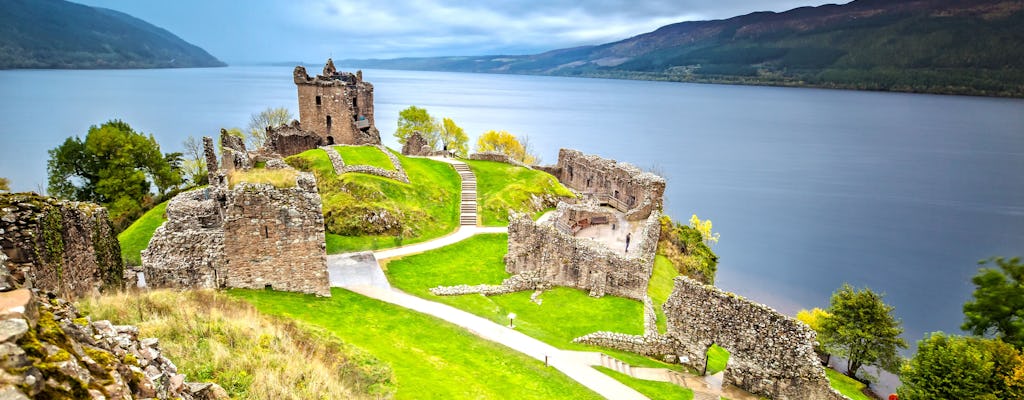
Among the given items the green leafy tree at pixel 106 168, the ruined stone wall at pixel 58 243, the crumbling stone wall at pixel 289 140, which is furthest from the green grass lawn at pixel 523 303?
the green leafy tree at pixel 106 168

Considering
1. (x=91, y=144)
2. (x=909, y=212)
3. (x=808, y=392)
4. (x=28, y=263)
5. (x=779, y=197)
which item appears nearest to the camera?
(x=28, y=263)

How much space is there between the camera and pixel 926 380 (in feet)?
65.6

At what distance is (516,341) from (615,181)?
86.7ft

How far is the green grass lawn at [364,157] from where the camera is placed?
37.4 metres

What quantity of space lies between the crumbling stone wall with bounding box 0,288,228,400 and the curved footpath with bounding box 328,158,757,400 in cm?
1362

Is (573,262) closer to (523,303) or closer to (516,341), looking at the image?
(523,303)

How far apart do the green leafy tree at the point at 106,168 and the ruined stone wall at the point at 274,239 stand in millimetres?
31634

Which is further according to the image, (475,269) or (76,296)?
(475,269)

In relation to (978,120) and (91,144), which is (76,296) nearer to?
(91,144)

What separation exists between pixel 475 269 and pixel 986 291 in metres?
26.5

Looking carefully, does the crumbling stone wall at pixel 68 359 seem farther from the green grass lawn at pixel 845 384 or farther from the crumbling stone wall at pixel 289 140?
the crumbling stone wall at pixel 289 140

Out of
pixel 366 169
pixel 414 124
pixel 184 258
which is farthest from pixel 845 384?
pixel 414 124

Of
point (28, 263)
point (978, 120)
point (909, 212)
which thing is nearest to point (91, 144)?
point (28, 263)

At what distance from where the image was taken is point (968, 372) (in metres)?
18.7
